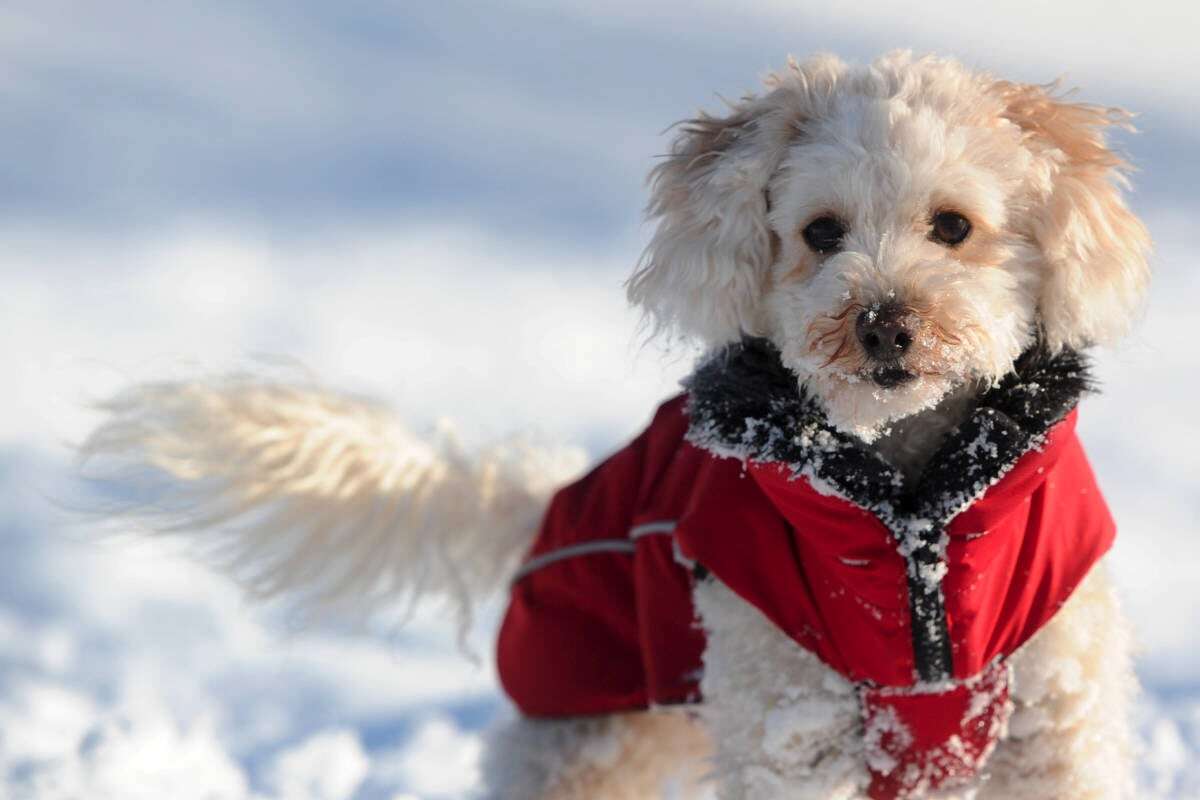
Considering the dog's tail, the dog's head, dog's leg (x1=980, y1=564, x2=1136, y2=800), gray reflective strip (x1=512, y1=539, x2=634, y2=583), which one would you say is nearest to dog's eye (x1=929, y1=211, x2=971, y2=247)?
the dog's head

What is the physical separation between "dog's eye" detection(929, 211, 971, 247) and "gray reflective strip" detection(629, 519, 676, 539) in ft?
2.95

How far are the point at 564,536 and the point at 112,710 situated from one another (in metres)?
2.01

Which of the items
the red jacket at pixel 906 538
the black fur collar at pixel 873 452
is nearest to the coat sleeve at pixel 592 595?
the red jacket at pixel 906 538

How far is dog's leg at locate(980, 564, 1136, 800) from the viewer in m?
2.39

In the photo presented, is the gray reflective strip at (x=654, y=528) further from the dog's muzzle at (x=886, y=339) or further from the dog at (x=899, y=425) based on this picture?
the dog's muzzle at (x=886, y=339)

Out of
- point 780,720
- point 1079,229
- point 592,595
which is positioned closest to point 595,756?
point 592,595

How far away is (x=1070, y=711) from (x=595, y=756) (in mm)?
1209

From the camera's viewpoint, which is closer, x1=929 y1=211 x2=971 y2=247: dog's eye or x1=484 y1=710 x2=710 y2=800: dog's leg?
x1=929 y1=211 x2=971 y2=247: dog's eye

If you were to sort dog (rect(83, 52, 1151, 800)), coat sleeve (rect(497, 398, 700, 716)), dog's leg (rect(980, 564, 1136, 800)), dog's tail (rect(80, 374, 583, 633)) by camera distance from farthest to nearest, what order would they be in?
1. dog's tail (rect(80, 374, 583, 633))
2. coat sleeve (rect(497, 398, 700, 716))
3. dog's leg (rect(980, 564, 1136, 800))
4. dog (rect(83, 52, 1151, 800))

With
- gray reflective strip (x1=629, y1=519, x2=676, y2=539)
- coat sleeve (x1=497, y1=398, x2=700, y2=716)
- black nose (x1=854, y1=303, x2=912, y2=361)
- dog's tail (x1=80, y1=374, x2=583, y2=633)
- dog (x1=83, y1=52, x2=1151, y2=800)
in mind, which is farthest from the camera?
dog's tail (x1=80, y1=374, x2=583, y2=633)

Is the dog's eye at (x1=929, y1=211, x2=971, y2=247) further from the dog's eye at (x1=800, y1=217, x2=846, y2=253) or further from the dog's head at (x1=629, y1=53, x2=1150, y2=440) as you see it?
the dog's eye at (x1=800, y1=217, x2=846, y2=253)

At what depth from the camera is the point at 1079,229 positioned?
7.51 feet

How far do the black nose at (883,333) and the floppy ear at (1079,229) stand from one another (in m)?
0.34

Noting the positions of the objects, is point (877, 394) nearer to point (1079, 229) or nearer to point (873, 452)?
point (873, 452)
